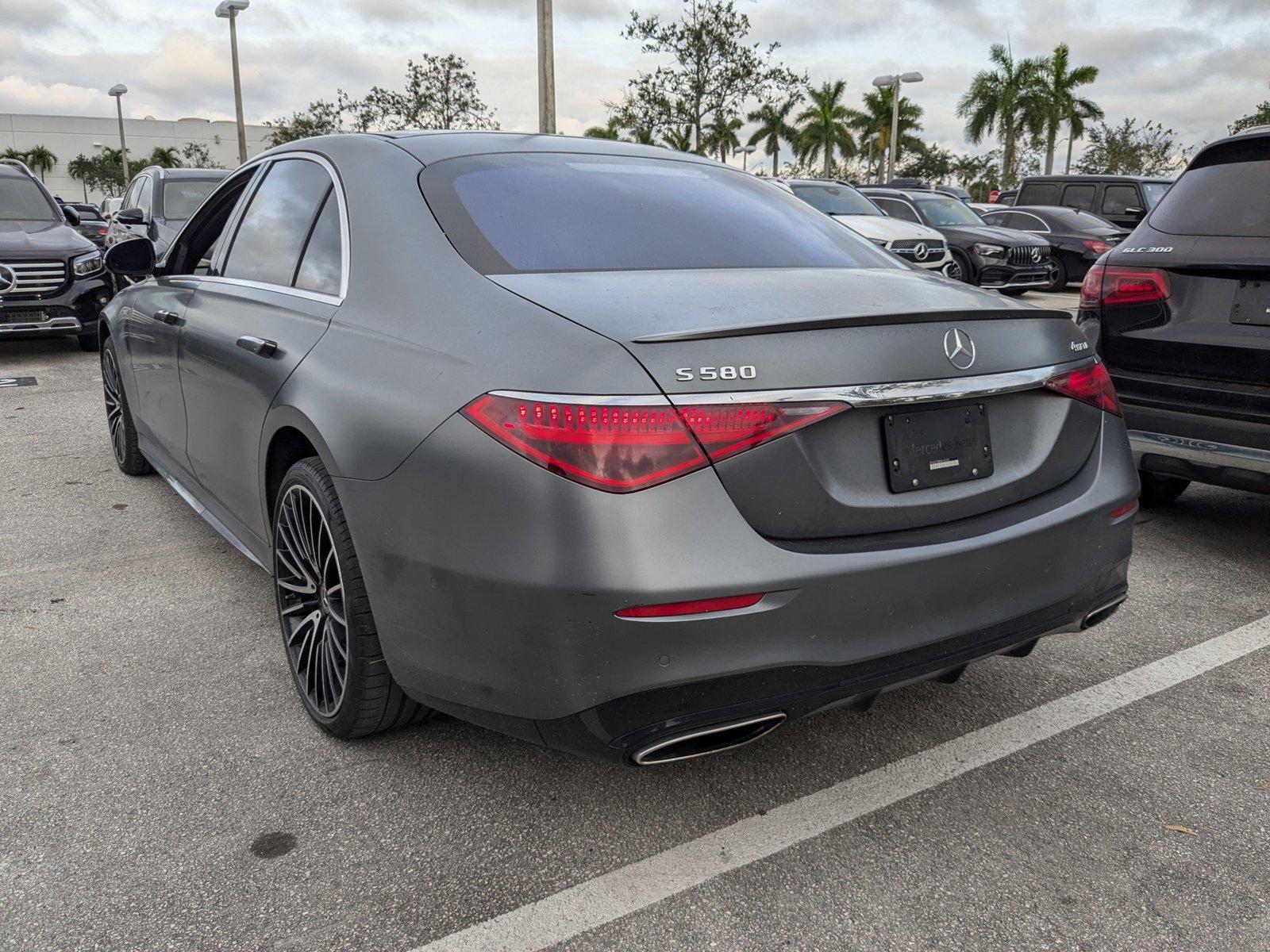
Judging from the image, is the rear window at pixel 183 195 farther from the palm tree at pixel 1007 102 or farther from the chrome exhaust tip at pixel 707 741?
the palm tree at pixel 1007 102

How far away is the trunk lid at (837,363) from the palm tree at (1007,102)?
52.2 metres

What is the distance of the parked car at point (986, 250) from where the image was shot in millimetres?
15773

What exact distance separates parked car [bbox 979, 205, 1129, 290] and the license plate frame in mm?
16139

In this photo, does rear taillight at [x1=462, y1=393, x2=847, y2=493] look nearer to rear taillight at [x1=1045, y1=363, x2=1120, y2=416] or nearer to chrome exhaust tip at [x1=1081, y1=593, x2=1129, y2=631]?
rear taillight at [x1=1045, y1=363, x2=1120, y2=416]

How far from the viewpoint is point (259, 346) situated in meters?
3.03

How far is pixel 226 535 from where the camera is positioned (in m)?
3.66

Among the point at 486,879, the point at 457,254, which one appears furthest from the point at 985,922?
the point at 457,254

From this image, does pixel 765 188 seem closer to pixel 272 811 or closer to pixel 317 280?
pixel 317 280

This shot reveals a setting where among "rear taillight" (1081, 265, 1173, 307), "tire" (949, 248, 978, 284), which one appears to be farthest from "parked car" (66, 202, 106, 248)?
"rear taillight" (1081, 265, 1173, 307)

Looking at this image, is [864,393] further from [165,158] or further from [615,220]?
[165,158]

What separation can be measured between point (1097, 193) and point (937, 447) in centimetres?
1945

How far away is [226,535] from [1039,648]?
276 cm

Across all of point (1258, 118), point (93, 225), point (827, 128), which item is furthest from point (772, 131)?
point (93, 225)

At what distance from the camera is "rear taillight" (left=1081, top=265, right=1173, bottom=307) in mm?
4230
